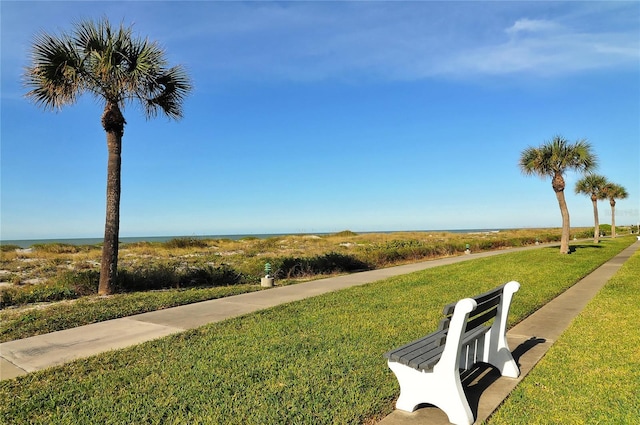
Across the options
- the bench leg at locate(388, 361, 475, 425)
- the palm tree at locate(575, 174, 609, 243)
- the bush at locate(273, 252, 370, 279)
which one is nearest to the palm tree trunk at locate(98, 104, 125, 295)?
the bush at locate(273, 252, 370, 279)

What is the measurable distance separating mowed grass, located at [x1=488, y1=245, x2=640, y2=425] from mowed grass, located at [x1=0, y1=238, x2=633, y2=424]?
1.09 m

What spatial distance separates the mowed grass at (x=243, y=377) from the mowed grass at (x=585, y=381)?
1.09 meters

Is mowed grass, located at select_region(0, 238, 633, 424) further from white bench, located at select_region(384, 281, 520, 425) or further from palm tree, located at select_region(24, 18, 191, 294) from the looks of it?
palm tree, located at select_region(24, 18, 191, 294)

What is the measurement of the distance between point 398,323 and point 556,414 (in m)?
3.29

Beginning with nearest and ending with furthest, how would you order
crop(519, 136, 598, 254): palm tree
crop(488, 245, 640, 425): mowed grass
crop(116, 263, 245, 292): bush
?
crop(488, 245, 640, 425): mowed grass → crop(116, 263, 245, 292): bush → crop(519, 136, 598, 254): palm tree

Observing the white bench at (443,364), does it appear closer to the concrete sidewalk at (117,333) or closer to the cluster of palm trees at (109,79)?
the concrete sidewalk at (117,333)

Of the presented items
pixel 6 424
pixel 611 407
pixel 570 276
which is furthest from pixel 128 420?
pixel 570 276

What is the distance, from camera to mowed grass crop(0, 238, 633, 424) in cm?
341

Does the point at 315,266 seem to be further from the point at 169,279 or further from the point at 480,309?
the point at 480,309

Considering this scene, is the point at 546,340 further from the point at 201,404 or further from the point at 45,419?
the point at 45,419

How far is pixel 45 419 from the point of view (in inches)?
132

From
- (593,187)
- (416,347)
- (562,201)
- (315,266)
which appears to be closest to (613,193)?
(593,187)

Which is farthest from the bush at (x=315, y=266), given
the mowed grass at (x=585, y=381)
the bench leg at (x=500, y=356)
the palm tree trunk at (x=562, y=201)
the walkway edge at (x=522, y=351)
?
the palm tree trunk at (x=562, y=201)

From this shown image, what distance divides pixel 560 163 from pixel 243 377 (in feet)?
72.1
